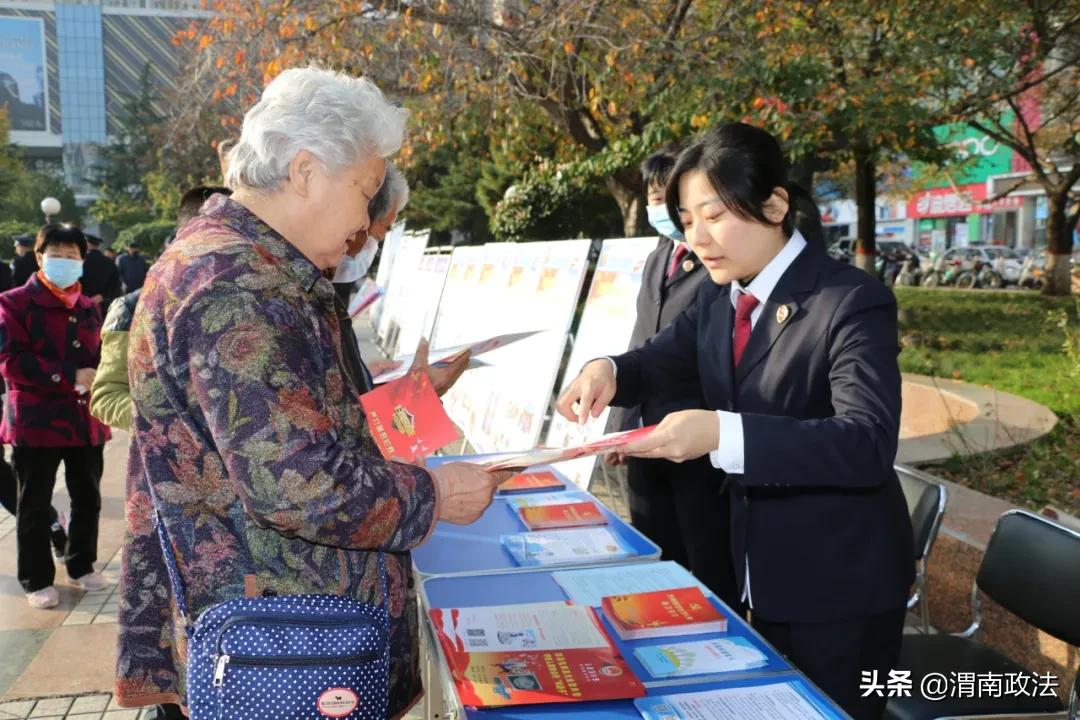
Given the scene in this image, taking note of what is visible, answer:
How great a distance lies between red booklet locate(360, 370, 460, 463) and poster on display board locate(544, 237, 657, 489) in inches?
81.3

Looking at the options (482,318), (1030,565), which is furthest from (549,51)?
(1030,565)

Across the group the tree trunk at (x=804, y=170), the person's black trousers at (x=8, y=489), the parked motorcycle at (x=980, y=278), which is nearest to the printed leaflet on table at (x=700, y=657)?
the person's black trousers at (x=8, y=489)

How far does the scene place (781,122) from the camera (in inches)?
259

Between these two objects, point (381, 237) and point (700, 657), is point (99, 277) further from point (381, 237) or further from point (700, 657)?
point (700, 657)

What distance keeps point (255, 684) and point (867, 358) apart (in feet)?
3.92

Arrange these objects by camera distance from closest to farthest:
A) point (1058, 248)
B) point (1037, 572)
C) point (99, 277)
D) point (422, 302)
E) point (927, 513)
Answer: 1. point (1037, 572)
2. point (927, 513)
3. point (99, 277)
4. point (422, 302)
5. point (1058, 248)

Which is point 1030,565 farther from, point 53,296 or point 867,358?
point 53,296

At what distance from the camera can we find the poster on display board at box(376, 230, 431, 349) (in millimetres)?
11445

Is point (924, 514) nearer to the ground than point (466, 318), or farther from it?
nearer to the ground

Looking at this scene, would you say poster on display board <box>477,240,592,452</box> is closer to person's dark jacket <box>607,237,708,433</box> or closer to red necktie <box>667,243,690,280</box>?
person's dark jacket <box>607,237,708,433</box>

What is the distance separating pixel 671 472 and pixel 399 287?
32.6 feet

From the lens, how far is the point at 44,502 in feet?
13.6

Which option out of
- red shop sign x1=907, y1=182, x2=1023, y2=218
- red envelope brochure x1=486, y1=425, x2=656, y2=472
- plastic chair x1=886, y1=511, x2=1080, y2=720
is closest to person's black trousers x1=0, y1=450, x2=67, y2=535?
red envelope brochure x1=486, y1=425, x2=656, y2=472

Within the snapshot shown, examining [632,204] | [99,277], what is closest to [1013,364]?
[632,204]
